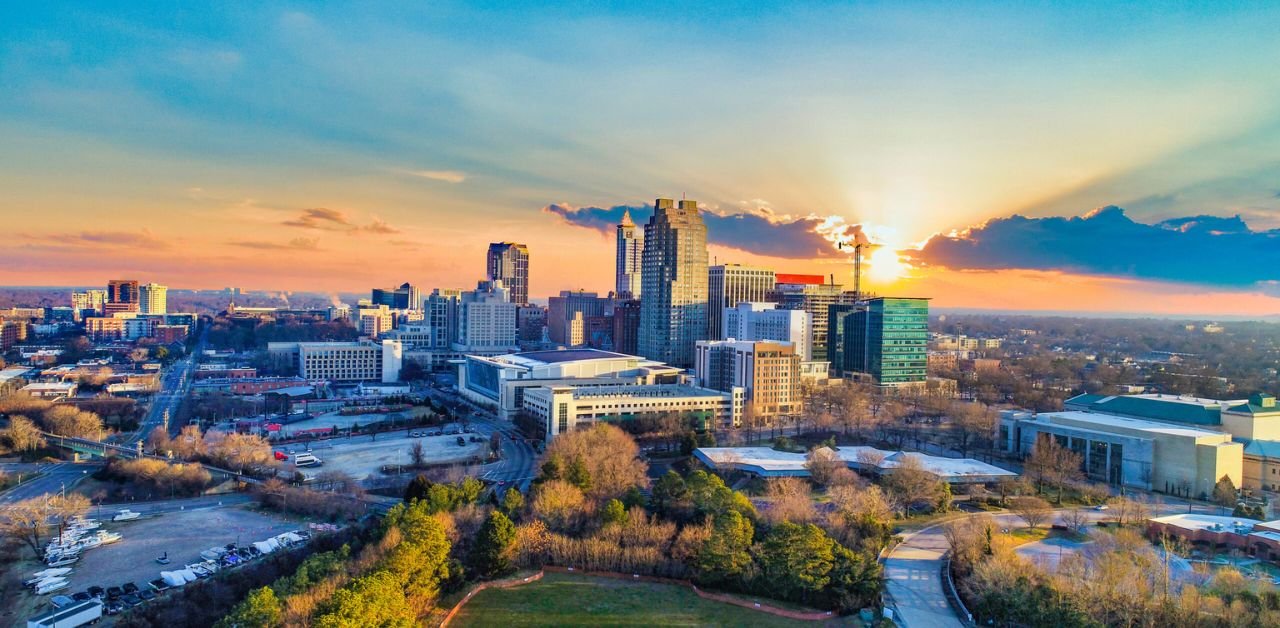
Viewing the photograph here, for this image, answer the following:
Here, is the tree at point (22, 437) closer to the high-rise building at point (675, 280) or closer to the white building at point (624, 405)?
the white building at point (624, 405)

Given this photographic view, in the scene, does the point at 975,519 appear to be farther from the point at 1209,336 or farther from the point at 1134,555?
the point at 1209,336

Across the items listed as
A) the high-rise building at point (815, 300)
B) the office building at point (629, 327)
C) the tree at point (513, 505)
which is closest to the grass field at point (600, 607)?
the tree at point (513, 505)

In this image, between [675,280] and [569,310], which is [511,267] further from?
[675,280]

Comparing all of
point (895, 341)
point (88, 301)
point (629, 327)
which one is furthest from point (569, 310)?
point (88, 301)

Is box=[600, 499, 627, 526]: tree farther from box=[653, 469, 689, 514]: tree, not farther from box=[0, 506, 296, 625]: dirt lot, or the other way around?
box=[0, 506, 296, 625]: dirt lot

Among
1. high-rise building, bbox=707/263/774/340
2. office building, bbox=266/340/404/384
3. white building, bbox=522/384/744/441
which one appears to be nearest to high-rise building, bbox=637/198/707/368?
high-rise building, bbox=707/263/774/340
